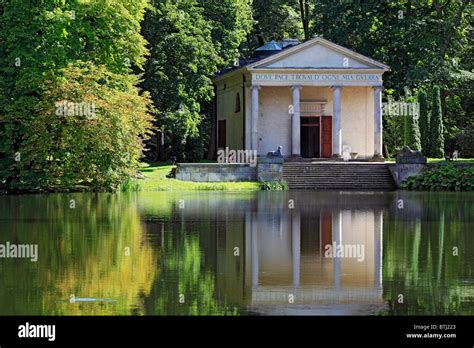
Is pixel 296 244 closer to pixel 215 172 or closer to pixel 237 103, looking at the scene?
pixel 215 172

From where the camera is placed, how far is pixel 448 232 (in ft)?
87.0

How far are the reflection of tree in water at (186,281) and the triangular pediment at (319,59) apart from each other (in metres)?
36.0

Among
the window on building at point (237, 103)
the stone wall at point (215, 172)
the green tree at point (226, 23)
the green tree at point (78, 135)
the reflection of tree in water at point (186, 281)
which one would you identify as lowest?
the reflection of tree in water at point (186, 281)

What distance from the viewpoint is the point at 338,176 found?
177ft

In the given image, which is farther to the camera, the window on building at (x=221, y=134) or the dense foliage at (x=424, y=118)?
the window on building at (x=221, y=134)

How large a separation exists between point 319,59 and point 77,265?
4233 centimetres

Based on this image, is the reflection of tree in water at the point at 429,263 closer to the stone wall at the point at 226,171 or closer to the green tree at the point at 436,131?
the stone wall at the point at 226,171

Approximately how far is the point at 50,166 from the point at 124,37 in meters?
7.62

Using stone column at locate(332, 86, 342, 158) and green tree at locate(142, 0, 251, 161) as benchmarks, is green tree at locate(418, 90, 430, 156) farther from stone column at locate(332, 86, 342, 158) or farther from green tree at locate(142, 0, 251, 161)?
green tree at locate(142, 0, 251, 161)

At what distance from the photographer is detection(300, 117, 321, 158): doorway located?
64.2 metres

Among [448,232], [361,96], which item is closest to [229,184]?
[361,96]

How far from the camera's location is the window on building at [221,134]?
69938 millimetres

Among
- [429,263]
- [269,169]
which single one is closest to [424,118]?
[269,169]

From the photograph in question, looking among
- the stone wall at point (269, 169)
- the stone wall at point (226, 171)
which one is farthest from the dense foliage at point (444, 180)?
the stone wall at point (226, 171)
